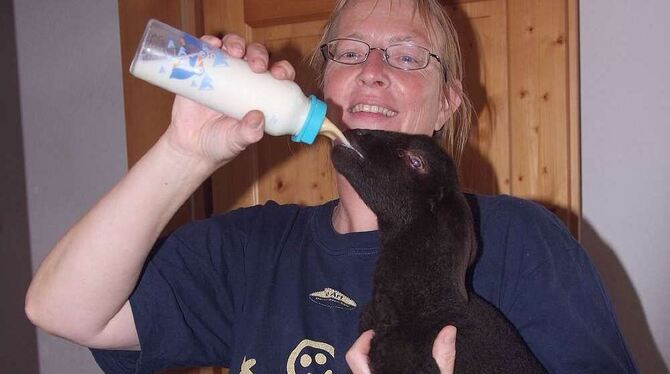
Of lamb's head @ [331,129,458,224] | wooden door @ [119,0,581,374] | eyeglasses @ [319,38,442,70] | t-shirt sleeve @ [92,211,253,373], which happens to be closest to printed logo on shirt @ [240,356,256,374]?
t-shirt sleeve @ [92,211,253,373]

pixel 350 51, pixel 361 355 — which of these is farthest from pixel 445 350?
pixel 350 51

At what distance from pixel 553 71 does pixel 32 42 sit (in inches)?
72.5

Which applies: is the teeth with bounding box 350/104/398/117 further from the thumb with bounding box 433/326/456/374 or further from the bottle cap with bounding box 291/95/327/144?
the thumb with bounding box 433/326/456/374

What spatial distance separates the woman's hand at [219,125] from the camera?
2.87 feet

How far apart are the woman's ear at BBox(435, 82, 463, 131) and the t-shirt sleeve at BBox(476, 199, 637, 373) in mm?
357

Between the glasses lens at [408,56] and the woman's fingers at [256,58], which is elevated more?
the glasses lens at [408,56]

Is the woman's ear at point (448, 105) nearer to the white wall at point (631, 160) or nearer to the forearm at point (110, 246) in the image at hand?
the forearm at point (110, 246)

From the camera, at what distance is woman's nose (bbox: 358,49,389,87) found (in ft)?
3.97

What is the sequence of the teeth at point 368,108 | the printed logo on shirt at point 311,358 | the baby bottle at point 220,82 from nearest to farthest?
1. the baby bottle at point 220,82
2. the printed logo on shirt at point 311,358
3. the teeth at point 368,108

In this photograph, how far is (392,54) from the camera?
1.29m

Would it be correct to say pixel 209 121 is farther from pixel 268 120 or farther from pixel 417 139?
pixel 417 139

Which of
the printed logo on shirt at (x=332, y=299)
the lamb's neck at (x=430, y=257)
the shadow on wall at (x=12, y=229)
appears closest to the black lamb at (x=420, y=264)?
the lamb's neck at (x=430, y=257)

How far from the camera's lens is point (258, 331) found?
1141mm

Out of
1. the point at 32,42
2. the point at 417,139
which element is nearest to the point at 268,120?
the point at 417,139
